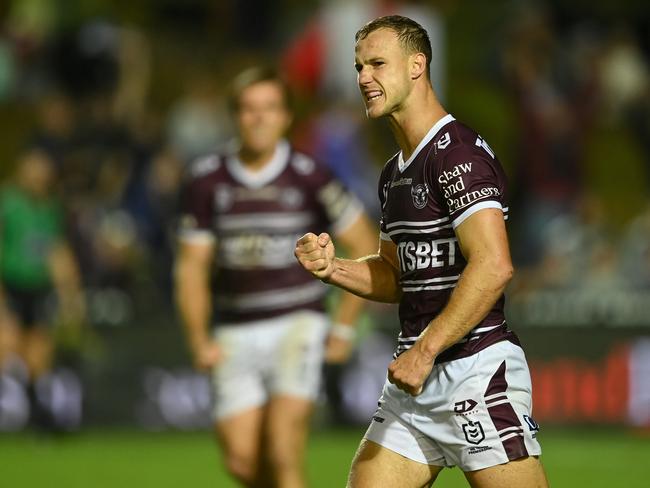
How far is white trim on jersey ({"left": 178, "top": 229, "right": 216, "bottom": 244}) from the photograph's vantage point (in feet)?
26.6

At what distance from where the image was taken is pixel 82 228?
1434 cm

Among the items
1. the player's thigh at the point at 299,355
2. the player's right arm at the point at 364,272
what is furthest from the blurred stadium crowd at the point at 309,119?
the player's right arm at the point at 364,272

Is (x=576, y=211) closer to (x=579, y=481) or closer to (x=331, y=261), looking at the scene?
(x=579, y=481)

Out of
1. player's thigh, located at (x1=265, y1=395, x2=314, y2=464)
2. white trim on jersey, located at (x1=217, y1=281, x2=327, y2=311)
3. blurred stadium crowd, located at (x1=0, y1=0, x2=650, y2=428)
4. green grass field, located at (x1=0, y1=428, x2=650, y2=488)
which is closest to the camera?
player's thigh, located at (x1=265, y1=395, x2=314, y2=464)

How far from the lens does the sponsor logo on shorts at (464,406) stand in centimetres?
532

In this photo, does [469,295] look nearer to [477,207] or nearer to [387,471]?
[477,207]

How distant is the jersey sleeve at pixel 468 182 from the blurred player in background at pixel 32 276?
906cm

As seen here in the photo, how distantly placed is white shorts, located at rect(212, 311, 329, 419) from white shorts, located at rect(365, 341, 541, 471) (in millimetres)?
2389

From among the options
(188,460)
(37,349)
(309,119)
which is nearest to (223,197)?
(188,460)

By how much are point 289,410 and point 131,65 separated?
969 centimetres

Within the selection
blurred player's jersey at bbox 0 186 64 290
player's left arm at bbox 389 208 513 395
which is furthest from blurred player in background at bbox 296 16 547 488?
blurred player's jersey at bbox 0 186 64 290

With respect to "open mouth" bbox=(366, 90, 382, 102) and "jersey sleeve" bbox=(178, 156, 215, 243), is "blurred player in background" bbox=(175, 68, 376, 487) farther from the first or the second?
"open mouth" bbox=(366, 90, 382, 102)

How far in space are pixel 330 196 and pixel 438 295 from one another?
285 centimetres

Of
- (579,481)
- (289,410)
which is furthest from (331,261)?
(579,481)
